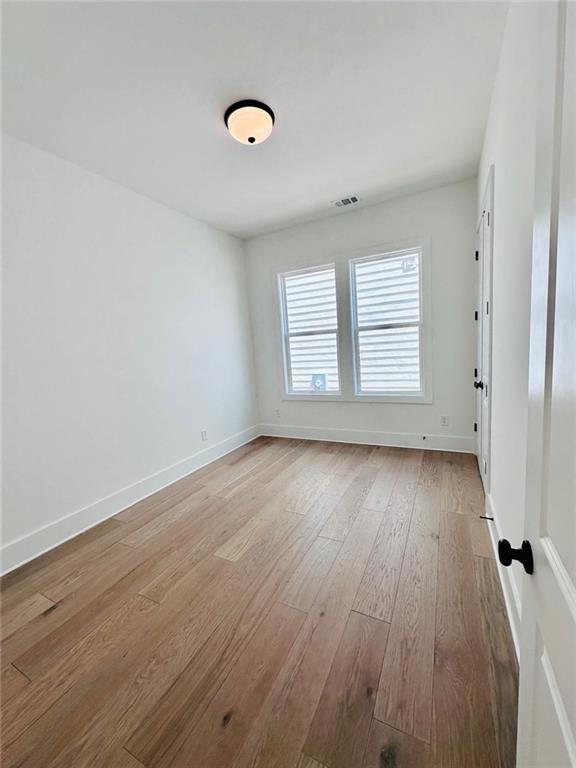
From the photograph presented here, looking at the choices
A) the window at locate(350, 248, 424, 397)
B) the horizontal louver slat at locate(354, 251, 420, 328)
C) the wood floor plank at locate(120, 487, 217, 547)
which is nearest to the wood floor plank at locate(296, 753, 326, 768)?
the wood floor plank at locate(120, 487, 217, 547)

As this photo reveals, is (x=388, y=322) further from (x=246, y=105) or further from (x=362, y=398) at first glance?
(x=246, y=105)

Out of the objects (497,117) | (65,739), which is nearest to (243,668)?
(65,739)

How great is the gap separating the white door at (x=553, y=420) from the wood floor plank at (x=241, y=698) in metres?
0.89

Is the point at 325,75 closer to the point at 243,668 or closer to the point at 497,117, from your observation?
the point at 497,117

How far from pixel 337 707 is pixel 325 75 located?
299cm

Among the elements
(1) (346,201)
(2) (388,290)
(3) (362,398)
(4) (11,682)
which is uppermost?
(1) (346,201)

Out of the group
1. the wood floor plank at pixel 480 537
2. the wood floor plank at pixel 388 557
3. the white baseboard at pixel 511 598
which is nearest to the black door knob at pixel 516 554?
the white baseboard at pixel 511 598

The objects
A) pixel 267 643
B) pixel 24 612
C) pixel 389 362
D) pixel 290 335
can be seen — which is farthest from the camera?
pixel 290 335

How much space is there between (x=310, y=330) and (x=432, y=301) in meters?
1.50

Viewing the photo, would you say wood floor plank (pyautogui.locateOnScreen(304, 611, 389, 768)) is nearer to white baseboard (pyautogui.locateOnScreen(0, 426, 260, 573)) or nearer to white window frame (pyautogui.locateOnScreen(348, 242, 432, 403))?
white baseboard (pyautogui.locateOnScreen(0, 426, 260, 573))

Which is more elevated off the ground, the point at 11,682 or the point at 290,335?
the point at 290,335

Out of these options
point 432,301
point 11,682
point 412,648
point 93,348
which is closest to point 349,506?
point 412,648

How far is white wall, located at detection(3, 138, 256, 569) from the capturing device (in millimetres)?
2055

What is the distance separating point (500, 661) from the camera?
1.23 metres
